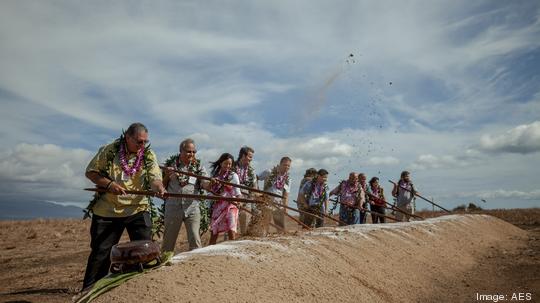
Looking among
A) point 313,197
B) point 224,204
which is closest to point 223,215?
point 224,204

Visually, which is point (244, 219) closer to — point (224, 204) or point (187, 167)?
point (224, 204)

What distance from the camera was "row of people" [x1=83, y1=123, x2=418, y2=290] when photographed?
4.61 metres

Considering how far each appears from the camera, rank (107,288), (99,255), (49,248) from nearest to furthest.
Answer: (107,288) < (99,255) < (49,248)

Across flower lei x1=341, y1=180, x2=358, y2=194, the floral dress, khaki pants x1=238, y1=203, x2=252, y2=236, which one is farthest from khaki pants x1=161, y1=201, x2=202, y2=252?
flower lei x1=341, y1=180, x2=358, y2=194

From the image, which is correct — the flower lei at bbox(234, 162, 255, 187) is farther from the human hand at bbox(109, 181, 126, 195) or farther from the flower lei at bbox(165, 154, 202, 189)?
the human hand at bbox(109, 181, 126, 195)

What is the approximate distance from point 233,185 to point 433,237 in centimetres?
440

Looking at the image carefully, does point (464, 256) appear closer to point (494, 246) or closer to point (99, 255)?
point (494, 246)

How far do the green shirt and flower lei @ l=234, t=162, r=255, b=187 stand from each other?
3133 mm

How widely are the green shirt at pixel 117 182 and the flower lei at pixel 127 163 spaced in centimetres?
3

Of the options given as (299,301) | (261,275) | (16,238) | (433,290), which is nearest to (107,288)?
(261,275)

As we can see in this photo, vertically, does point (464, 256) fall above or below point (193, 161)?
below

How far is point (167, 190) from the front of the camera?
20.9 feet

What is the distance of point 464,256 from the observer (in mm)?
8609

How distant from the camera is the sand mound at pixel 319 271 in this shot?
10.7 ft
